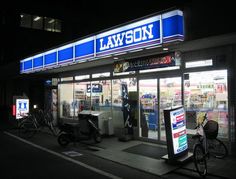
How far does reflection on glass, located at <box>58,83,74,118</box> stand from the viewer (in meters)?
16.0

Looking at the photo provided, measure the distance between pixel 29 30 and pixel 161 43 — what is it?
25.9m

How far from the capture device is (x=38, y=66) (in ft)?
51.7

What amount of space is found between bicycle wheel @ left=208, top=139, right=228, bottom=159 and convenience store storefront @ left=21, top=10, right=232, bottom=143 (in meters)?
0.33

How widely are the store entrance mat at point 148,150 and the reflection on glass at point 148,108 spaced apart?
87 cm

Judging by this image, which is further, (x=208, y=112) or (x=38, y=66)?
(x=38, y=66)

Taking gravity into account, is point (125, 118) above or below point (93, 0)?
below

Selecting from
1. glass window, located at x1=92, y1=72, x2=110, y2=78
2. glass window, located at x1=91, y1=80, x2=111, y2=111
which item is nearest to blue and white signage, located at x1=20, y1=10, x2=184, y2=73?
glass window, located at x1=92, y1=72, x2=110, y2=78

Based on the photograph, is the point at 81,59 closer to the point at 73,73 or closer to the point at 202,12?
the point at 73,73

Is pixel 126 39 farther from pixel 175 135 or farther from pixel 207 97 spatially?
pixel 175 135

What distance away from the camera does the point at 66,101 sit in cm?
1644

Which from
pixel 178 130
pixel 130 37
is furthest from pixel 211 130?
pixel 130 37

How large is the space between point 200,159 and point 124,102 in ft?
16.6

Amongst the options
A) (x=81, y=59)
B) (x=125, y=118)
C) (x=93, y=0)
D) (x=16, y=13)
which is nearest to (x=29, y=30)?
(x=16, y=13)

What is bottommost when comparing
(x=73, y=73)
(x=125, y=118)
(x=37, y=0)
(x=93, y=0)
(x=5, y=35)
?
(x=125, y=118)
